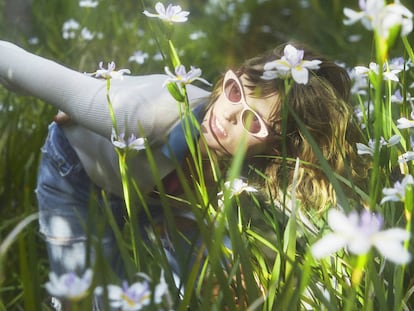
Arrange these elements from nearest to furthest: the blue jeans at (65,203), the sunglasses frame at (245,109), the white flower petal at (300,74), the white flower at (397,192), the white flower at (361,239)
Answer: the white flower at (361,239) < the white flower at (397,192) < the white flower petal at (300,74) < the sunglasses frame at (245,109) < the blue jeans at (65,203)

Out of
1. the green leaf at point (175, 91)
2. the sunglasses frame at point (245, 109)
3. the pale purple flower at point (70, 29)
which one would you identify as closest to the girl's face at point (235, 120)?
the sunglasses frame at point (245, 109)

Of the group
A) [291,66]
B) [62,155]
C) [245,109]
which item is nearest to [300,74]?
[291,66]

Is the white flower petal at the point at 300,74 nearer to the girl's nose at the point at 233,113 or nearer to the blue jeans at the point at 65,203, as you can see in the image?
the girl's nose at the point at 233,113

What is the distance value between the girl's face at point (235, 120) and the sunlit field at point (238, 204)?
0.22 feet

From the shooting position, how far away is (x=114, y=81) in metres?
1.47

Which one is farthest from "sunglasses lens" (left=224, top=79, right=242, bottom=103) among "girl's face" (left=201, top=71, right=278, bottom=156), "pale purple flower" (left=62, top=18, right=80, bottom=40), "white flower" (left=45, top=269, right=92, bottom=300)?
"pale purple flower" (left=62, top=18, right=80, bottom=40)

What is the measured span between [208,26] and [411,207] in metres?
3.39

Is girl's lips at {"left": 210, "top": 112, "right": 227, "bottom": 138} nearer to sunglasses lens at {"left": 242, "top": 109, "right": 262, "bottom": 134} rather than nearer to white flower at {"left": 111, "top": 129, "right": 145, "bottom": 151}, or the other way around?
sunglasses lens at {"left": 242, "top": 109, "right": 262, "bottom": 134}

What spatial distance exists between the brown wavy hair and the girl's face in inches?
0.7

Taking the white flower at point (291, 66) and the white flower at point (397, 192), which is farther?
the white flower at point (291, 66)

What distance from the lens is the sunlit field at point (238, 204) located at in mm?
683

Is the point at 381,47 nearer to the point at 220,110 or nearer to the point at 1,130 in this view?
the point at 220,110

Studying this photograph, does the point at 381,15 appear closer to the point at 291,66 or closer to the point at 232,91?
the point at 291,66

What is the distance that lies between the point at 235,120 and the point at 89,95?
262 mm
